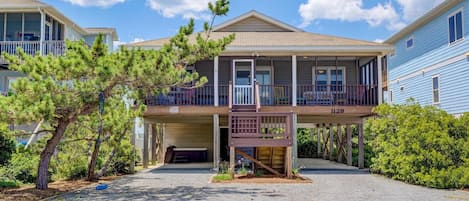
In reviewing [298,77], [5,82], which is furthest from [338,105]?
[5,82]

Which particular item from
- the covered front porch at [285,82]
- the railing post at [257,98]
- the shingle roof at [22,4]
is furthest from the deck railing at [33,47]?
the railing post at [257,98]

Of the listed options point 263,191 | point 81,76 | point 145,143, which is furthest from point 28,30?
point 263,191

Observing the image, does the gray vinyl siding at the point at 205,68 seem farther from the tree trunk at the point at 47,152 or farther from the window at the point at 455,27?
the window at the point at 455,27

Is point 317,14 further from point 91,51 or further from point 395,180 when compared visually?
point 91,51

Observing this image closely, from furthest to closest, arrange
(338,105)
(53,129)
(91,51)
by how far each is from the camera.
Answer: (338,105) → (53,129) → (91,51)

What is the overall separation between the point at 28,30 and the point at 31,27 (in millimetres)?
190

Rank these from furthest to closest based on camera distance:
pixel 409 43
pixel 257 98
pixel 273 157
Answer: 1. pixel 409 43
2. pixel 257 98
3. pixel 273 157

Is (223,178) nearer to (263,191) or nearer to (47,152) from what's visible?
(263,191)

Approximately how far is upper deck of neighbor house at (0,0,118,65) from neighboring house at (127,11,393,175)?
421cm

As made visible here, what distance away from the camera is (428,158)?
12.2 meters

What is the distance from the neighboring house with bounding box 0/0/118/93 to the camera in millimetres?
17750

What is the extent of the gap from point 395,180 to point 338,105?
3.92 metres

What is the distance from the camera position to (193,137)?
22.9 metres

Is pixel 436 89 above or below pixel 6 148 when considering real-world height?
above
